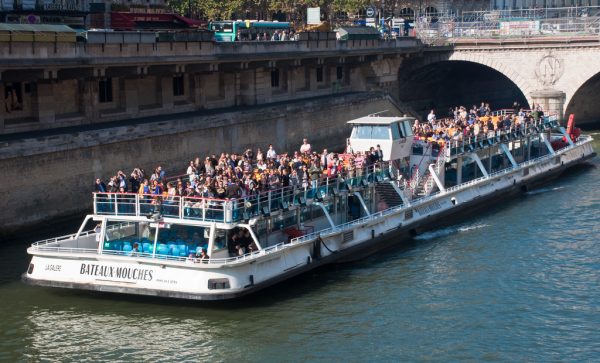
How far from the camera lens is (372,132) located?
41.7 meters

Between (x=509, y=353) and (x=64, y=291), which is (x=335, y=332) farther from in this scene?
(x=64, y=291)

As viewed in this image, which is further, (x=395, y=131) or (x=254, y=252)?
(x=395, y=131)

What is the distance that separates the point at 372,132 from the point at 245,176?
349 inches

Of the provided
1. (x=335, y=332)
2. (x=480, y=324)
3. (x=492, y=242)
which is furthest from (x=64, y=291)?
(x=492, y=242)

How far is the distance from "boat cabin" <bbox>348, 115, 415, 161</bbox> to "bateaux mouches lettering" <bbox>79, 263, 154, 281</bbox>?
1343 centimetres

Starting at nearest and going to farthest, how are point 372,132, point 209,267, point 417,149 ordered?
1. point 209,267
2. point 372,132
3. point 417,149

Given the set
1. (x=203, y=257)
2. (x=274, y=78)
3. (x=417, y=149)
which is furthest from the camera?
(x=274, y=78)

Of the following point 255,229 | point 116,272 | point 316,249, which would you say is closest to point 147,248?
point 116,272

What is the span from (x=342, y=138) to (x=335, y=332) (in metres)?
35.3

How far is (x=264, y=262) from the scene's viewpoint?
103 feet

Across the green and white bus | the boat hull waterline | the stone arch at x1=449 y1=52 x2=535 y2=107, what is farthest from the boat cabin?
the stone arch at x1=449 y1=52 x2=535 y2=107

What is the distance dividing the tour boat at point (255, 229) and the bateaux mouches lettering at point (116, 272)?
0.03 m

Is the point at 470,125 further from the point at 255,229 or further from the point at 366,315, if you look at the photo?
the point at 366,315

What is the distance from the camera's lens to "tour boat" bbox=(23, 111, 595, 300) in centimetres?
3053
